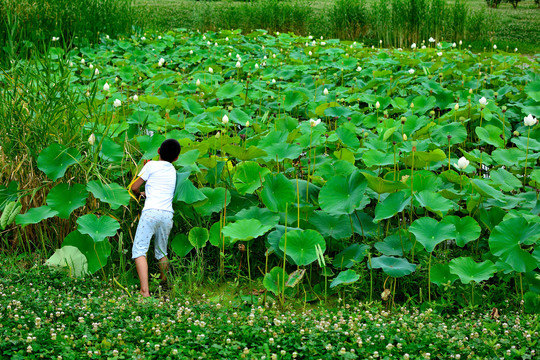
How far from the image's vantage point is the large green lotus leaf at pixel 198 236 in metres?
3.34

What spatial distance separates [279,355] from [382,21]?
8.57 meters

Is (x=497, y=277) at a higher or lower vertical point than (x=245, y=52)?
lower

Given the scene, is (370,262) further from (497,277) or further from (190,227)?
(190,227)

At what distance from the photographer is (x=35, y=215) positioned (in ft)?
10.5

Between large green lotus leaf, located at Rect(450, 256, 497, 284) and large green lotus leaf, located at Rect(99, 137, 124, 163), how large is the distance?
217cm

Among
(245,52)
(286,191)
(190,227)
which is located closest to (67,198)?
(190,227)

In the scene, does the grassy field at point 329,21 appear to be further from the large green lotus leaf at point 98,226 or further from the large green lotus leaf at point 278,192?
the large green lotus leaf at point 98,226

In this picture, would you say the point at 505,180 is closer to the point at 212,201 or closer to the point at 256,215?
the point at 256,215

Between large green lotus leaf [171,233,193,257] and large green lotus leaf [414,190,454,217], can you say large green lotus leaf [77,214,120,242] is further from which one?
large green lotus leaf [414,190,454,217]

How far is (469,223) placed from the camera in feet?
10.3

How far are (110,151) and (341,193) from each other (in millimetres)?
1544

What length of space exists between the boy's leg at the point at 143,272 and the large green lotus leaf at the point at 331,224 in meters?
1.02

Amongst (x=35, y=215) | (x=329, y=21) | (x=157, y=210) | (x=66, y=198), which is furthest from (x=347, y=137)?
(x=329, y=21)

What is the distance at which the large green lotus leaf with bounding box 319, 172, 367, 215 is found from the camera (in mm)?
3172
